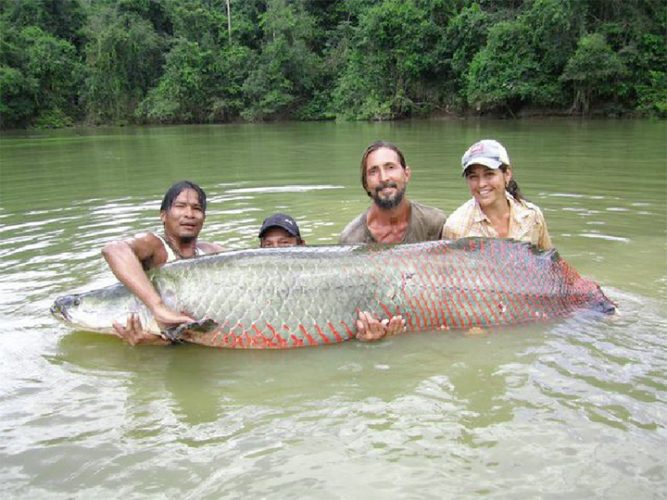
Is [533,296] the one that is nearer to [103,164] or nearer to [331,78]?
[103,164]

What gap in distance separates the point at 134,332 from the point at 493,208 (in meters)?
2.35

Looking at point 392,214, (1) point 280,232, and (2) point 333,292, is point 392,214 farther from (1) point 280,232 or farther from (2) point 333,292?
(2) point 333,292

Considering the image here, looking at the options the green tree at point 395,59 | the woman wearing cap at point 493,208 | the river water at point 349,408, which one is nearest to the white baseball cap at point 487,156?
the woman wearing cap at point 493,208

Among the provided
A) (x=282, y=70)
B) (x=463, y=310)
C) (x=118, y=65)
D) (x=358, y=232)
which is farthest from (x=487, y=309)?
(x=118, y=65)

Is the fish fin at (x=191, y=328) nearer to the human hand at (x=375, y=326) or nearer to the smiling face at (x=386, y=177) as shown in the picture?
the human hand at (x=375, y=326)

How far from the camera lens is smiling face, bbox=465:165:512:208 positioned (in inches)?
150

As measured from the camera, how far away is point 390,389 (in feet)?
9.61

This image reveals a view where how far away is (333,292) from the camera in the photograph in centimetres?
338

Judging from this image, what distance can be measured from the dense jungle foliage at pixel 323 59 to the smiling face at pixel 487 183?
80.6 feet

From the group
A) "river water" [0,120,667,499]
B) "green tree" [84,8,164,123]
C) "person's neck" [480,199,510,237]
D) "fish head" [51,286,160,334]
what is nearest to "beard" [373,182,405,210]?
"person's neck" [480,199,510,237]

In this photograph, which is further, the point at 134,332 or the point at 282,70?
the point at 282,70

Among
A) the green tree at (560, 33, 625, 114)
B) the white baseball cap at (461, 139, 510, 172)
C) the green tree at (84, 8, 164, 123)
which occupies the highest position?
the green tree at (84, 8, 164, 123)

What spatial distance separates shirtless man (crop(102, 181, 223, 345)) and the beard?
3.78ft

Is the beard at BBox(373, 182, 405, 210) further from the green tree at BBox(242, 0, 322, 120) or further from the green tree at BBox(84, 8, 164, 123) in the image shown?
the green tree at BBox(84, 8, 164, 123)
